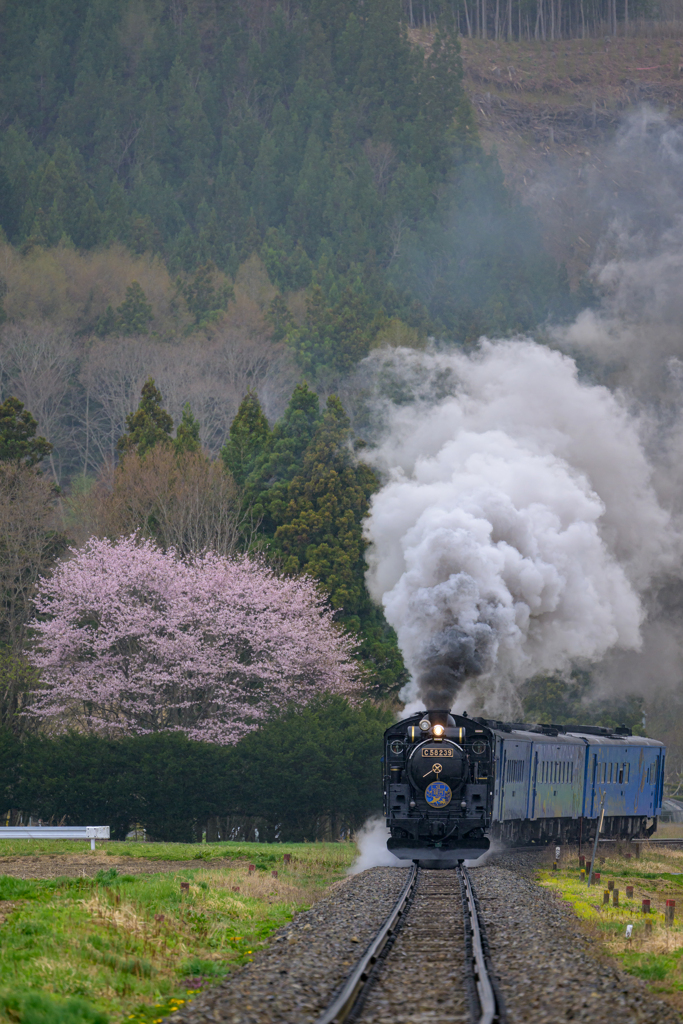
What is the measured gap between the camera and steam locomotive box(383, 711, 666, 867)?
25.2 metres

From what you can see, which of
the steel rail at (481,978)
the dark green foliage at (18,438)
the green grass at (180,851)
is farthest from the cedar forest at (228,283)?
the steel rail at (481,978)

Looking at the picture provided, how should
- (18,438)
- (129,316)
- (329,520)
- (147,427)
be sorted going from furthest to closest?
(129,316) < (147,427) < (18,438) < (329,520)

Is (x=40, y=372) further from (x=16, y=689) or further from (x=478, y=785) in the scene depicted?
(x=478, y=785)

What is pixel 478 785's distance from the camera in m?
25.3

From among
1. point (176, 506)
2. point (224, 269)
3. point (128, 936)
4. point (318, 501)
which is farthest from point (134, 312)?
point (128, 936)

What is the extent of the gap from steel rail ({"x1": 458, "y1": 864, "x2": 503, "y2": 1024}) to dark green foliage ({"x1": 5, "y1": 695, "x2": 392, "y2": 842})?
730 inches

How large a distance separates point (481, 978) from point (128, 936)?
4.03 metres

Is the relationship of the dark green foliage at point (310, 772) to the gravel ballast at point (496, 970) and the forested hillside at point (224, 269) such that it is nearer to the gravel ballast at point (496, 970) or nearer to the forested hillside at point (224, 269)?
the forested hillside at point (224, 269)

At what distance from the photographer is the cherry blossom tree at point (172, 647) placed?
1672 inches

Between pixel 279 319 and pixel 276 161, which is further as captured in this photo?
pixel 276 161

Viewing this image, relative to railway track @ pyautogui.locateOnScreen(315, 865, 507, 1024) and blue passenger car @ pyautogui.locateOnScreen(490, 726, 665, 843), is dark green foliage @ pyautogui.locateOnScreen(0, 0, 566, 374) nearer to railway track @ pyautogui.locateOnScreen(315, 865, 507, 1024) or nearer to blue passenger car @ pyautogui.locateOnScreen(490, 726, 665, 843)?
blue passenger car @ pyautogui.locateOnScreen(490, 726, 665, 843)

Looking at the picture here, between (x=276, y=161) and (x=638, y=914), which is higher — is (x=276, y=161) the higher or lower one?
the higher one

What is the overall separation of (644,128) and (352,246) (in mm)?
51156

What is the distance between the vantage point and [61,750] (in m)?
36.9
